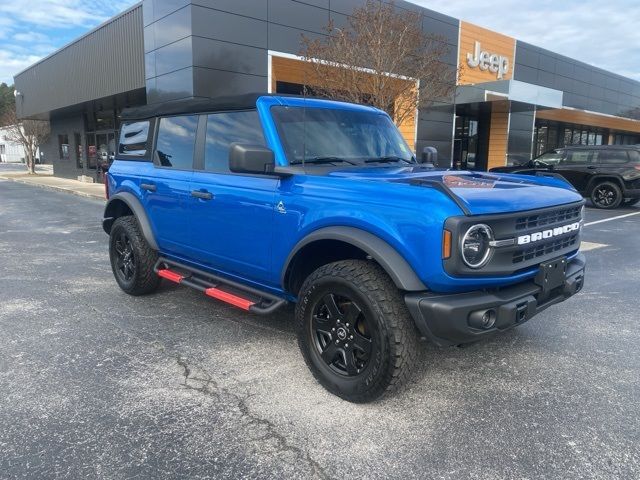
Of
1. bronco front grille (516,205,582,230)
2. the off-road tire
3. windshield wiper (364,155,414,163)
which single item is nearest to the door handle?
the off-road tire

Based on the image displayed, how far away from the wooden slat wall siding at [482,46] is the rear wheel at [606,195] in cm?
711

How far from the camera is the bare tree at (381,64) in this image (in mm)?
10086

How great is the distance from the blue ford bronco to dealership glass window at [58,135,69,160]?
2609 cm

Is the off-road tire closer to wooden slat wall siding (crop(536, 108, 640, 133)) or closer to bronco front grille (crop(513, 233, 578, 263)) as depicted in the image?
bronco front grille (crop(513, 233, 578, 263))

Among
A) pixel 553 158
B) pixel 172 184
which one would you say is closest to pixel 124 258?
pixel 172 184

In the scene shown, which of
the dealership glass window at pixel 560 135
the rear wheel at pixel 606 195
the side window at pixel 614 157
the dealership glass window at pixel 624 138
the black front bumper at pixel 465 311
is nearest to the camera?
the black front bumper at pixel 465 311

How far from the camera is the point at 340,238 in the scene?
2.92m

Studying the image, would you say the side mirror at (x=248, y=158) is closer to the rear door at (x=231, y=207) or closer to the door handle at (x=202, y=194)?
the rear door at (x=231, y=207)

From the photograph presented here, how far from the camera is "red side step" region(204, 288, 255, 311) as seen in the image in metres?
3.59

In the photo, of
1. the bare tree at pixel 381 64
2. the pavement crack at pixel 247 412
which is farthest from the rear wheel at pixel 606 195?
the pavement crack at pixel 247 412

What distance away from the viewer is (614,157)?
13.4 metres

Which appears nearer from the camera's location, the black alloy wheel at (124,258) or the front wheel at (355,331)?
the front wheel at (355,331)

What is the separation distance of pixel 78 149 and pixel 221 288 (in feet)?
83.8

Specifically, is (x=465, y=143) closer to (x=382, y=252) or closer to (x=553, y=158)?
(x=553, y=158)
